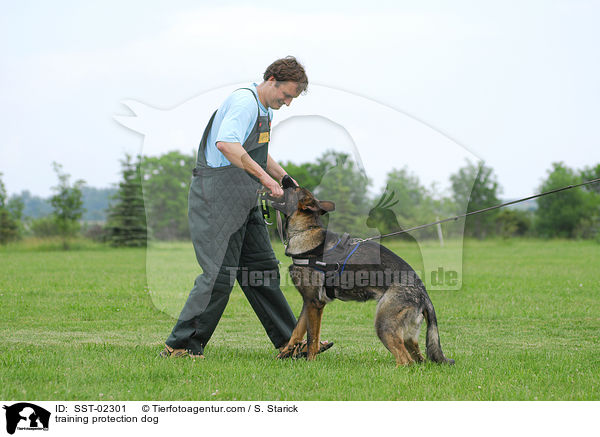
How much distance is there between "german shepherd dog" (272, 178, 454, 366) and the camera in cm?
Answer: 602

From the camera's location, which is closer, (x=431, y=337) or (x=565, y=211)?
(x=431, y=337)

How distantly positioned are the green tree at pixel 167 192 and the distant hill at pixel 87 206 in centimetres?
3569

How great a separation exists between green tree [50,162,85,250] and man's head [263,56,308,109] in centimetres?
3541

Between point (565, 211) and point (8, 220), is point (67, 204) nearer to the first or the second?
point (8, 220)

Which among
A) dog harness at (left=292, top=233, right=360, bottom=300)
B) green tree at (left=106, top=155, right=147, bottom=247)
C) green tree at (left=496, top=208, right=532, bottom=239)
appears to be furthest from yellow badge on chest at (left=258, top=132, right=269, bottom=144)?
green tree at (left=496, top=208, right=532, bottom=239)

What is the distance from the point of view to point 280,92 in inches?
247

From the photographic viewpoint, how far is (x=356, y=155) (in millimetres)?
6953

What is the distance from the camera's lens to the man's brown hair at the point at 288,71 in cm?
619

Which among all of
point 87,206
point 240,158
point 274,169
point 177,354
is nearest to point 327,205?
point 274,169

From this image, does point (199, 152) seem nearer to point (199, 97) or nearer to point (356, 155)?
point (199, 97)

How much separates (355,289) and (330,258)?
408 mm
